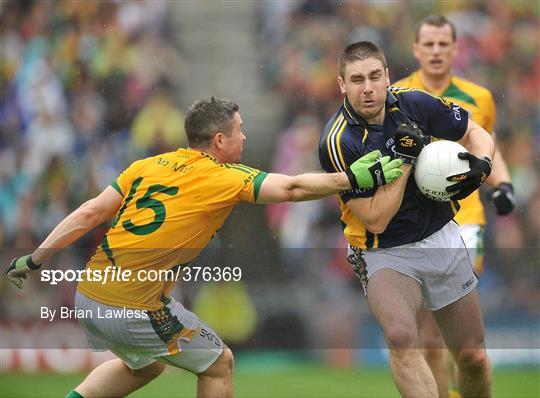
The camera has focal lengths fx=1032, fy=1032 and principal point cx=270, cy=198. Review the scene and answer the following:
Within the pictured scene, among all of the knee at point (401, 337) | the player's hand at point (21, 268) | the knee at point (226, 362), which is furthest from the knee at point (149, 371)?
the knee at point (401, 337)

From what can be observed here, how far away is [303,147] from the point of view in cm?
1166

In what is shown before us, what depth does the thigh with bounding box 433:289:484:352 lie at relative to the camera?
591 cm

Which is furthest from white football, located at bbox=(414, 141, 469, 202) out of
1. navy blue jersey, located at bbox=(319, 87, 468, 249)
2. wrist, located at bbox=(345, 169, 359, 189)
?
wrist, located at bbox=(345, 169, 359, 189)

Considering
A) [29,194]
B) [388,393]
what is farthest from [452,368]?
[29,194]

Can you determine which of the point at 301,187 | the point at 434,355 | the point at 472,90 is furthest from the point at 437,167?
the point at 472,90

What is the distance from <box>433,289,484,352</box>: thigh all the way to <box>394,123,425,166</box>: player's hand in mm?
900

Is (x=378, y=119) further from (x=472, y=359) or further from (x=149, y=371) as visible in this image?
(x=149, y=371)

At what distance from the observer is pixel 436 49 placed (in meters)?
7.54

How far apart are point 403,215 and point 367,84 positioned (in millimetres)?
763

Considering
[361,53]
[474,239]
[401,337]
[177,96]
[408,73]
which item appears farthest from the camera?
[177,96]

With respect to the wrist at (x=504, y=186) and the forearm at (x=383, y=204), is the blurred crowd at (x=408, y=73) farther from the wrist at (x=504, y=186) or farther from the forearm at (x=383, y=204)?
the forearm at (x=383, y=204)

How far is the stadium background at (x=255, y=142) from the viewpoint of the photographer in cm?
1027

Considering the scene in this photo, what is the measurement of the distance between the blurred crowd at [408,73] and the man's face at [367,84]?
547 cm

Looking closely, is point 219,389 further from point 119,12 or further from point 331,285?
point 119,12
